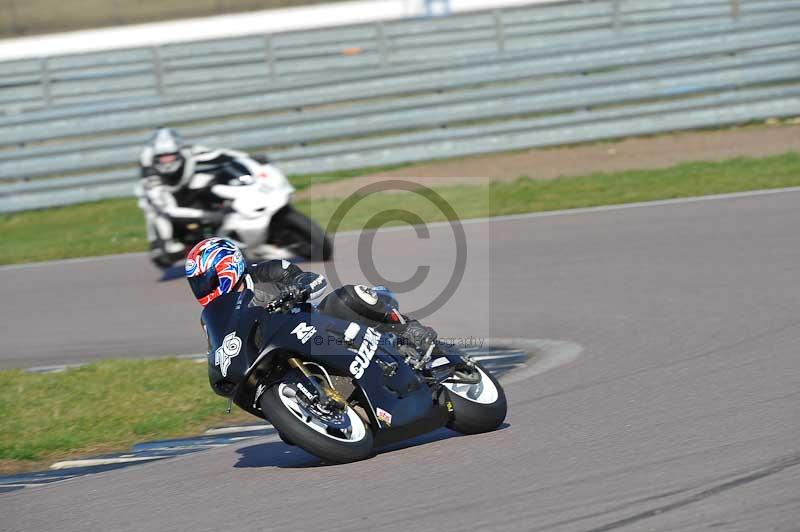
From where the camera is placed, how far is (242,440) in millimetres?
6738

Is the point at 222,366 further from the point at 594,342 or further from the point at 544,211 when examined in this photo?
the point at 544,211

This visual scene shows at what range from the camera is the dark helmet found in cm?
1163

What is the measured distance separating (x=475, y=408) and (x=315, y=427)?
970 millimetres

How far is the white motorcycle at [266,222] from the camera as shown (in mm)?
11422

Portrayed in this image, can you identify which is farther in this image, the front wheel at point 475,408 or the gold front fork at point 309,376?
the front wheel at point 475,408

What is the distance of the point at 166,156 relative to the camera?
11625 millimetres

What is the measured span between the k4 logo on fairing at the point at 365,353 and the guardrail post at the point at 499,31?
14403 mm

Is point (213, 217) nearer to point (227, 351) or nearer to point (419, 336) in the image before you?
point (419, 336)

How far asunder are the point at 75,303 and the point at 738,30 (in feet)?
34.1

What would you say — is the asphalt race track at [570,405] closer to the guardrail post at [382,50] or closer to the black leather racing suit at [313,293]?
the black leather racing suit at [313,293]

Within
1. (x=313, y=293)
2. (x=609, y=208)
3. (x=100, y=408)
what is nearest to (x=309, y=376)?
(x=313, y=293)

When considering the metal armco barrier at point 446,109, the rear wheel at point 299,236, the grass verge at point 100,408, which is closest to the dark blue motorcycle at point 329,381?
the grass verge at point 100,408

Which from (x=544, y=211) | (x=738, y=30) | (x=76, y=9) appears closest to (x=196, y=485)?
(x=544, y=211)

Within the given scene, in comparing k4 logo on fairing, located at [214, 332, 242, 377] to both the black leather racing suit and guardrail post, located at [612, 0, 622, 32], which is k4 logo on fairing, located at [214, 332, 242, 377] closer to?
the black leather racing suit
